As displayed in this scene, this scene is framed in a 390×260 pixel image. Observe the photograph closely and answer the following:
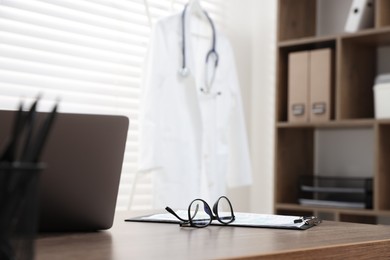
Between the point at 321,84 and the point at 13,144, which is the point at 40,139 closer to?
the point at 13,144

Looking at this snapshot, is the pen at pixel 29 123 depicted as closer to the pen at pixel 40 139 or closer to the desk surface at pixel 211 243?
the pen at pixel 40 139

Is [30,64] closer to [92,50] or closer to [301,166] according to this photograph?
[92,50]

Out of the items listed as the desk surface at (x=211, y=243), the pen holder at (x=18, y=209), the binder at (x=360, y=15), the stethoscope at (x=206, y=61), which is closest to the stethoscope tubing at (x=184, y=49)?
the stethoscope at (x=206, y=61)

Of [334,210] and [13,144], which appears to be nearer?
[13,144]

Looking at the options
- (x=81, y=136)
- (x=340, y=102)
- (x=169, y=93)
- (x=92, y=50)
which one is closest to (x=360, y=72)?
(x=340, y=102)

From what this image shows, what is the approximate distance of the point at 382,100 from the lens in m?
3.00

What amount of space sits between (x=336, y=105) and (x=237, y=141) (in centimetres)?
58

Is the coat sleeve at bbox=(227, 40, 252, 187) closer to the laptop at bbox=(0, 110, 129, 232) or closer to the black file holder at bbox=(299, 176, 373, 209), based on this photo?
the black file holder at bbox=(299, 176, 373, 209)

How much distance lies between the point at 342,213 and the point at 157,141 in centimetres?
98

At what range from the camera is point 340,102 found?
10.1ft

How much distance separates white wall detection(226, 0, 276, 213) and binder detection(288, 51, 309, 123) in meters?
0.37

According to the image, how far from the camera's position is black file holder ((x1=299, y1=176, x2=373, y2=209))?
306 cm

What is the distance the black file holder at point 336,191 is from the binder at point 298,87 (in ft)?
1.09

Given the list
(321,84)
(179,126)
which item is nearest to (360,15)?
(321,84)
